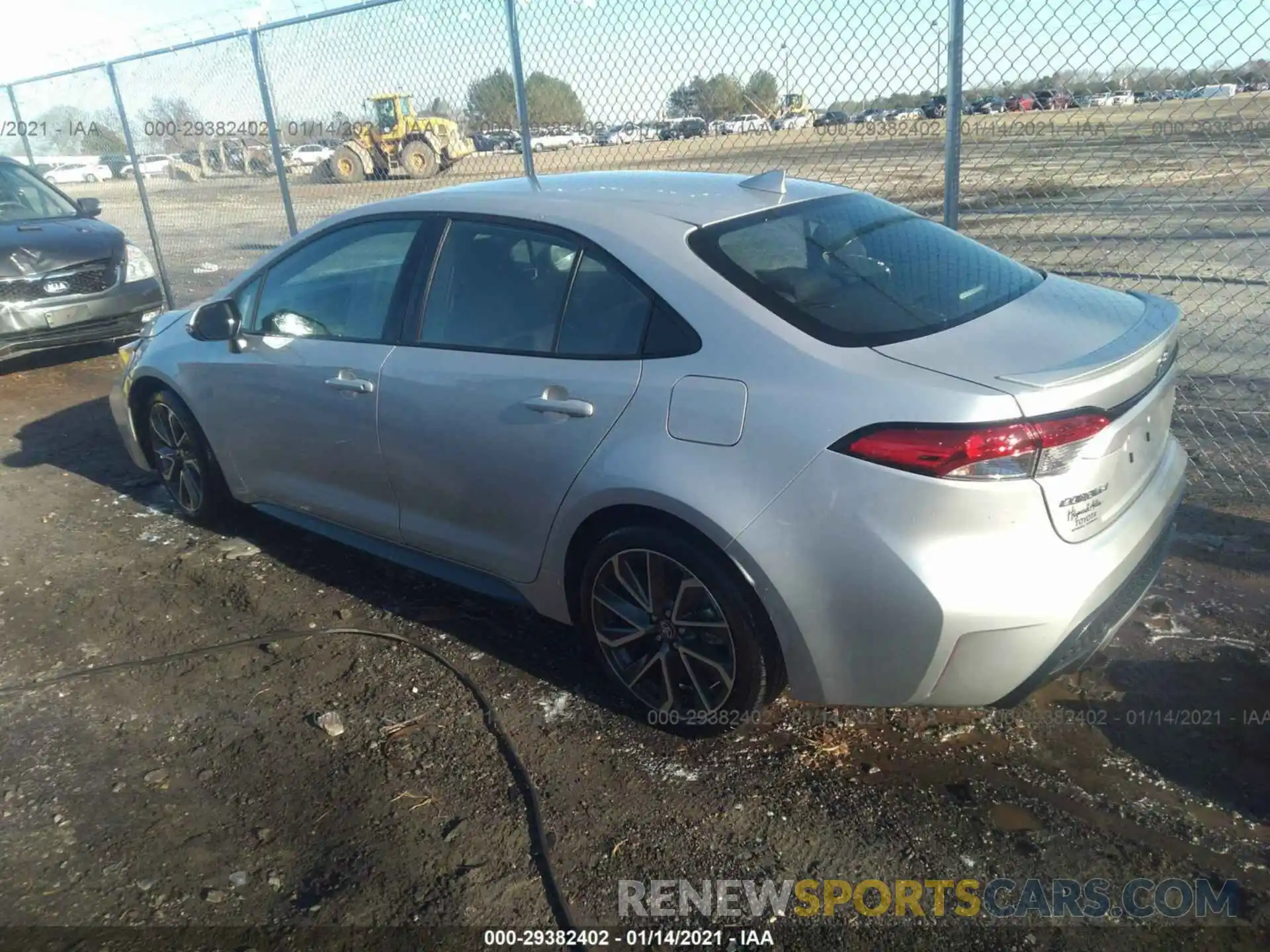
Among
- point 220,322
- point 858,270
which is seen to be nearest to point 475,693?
point 858,270

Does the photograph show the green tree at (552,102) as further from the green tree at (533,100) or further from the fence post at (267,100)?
the fence post at (267,100)

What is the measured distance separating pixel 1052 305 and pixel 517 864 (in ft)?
7.55

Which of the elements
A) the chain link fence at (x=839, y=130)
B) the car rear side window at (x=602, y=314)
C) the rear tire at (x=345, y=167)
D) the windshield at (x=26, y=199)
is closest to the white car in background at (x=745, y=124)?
the chain link fence at (x=839, y=130)

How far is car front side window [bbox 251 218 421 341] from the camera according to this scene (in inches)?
155

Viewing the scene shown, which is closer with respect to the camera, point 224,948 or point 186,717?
point 224,948

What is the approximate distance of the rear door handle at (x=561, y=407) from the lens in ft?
10.3

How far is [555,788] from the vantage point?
3.06 meters

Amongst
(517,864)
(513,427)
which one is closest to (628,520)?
(513,427)

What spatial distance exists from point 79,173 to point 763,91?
1264cm

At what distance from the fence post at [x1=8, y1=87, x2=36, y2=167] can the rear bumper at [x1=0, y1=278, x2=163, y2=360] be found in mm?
6013

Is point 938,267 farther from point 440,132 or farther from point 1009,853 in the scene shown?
point 440,132

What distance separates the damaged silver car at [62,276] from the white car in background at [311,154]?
1.68 m

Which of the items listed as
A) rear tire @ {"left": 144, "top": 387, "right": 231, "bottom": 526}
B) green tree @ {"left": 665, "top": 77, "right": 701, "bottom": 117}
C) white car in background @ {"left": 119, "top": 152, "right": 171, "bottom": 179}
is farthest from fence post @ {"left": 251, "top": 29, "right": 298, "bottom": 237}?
green tree @ {"left": 665, "top": 77, "right": 701, "bottom": 117}

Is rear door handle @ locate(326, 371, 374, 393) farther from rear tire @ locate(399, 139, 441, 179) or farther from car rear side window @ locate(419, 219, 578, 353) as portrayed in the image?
rear tire @ locate(399, 139, 441, 179)
